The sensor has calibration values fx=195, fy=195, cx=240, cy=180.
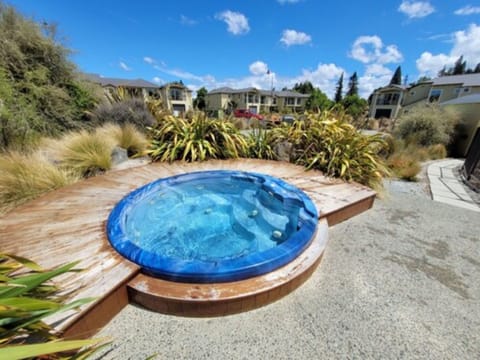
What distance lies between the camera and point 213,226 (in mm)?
2723

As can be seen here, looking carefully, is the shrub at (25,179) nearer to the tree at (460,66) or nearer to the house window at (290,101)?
the house window at (290,101)

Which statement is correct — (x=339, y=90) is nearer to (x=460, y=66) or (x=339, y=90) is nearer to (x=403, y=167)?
(x=460, y=66)

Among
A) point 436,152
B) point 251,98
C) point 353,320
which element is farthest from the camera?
point 251,98

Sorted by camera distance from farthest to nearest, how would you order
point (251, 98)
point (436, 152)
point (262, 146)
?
point (251, 98), point (436, 152), point (262, 146)

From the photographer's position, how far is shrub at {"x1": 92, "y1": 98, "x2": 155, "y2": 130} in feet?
17.6

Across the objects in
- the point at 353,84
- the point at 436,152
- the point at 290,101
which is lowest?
the point at 436,152

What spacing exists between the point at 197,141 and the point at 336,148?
2859 mm

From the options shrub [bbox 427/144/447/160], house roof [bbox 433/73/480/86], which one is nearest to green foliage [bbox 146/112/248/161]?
shrub [bbox 427/144/447/160]

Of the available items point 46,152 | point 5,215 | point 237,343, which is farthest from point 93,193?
point 237,343

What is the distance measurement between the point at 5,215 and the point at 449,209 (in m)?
5.97

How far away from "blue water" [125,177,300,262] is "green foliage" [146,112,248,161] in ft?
3.41

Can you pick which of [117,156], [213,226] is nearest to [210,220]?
[213,226]

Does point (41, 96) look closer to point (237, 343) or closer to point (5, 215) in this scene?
point (5, 215)

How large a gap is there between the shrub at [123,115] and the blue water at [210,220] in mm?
3333
